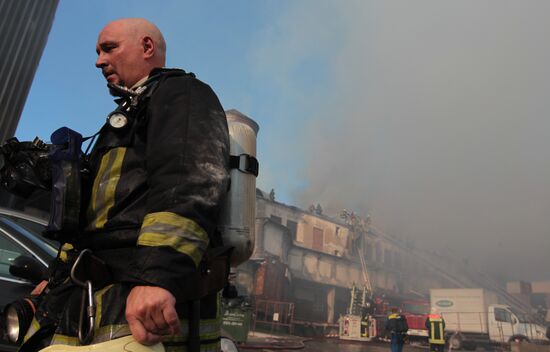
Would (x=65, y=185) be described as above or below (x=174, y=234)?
above

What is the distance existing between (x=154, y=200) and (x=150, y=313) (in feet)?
1.05

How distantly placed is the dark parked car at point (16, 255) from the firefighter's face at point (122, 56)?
5.84 feet

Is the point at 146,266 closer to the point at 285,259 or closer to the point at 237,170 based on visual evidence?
the point at 237,170

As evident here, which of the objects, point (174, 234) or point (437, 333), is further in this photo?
point (437, 333)

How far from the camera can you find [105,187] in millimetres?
1351

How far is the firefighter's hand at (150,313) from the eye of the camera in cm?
102

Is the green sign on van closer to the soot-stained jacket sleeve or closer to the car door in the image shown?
the car door

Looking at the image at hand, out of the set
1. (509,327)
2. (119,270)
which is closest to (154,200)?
(119,270)

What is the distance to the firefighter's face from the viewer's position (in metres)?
1.59

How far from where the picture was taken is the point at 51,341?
123 cm

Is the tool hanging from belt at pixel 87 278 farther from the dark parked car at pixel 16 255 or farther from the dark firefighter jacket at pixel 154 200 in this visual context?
the dark parked car at pixel 16 255

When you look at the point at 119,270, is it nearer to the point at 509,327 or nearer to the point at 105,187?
the point at 105,187

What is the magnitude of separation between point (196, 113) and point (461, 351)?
2062cm

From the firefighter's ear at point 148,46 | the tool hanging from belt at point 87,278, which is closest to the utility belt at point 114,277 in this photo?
the tool hanging from belt at point 87,278
